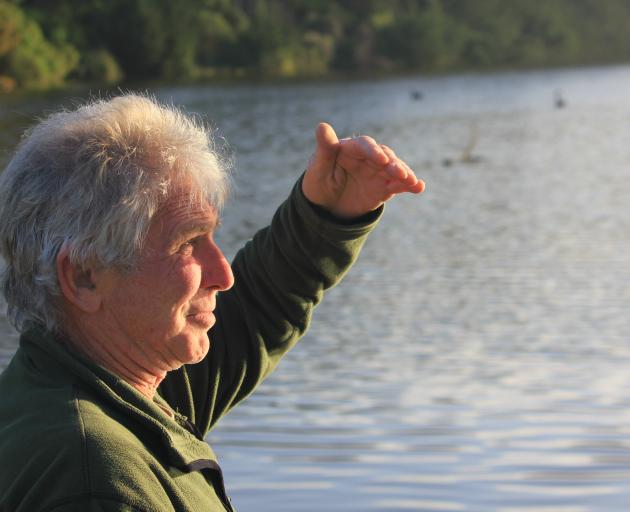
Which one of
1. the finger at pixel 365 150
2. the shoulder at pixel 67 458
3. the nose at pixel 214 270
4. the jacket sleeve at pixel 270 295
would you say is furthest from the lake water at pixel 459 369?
the shoulder at pixel 67 458

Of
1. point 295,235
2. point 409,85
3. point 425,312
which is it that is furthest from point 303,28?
point 295,235

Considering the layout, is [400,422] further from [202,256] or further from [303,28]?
[303,28]

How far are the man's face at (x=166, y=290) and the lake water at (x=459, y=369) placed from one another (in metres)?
1.32

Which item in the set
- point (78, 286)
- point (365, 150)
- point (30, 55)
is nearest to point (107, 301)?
point (78, 286)

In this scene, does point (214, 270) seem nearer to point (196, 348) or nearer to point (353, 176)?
point (196, 348)

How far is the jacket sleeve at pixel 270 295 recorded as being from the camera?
9.11 ft

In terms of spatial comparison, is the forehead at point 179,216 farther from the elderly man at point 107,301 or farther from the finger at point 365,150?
the finger at point 365,150

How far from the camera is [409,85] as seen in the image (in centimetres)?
7194

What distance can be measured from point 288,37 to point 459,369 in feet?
264

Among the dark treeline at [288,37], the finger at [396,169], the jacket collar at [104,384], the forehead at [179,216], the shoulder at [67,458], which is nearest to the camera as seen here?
the shoulder at [67,458]

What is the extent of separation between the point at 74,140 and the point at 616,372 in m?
6.63

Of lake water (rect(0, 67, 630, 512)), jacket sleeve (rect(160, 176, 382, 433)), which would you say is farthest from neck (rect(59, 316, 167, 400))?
lake water (rect(0, 67, 630, 512))

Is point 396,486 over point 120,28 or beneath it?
beneath

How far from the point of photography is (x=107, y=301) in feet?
7.16
